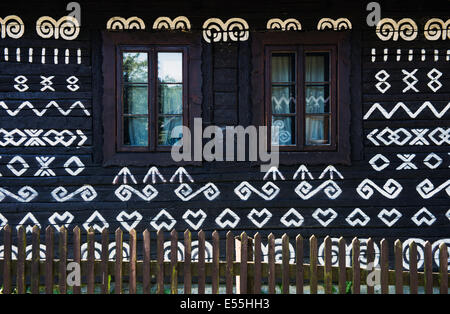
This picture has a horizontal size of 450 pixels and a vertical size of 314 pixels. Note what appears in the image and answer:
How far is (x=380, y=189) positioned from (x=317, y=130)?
45.0 inches

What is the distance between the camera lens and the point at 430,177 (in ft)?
19.6

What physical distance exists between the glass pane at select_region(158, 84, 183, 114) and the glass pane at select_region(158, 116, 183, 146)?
108mm

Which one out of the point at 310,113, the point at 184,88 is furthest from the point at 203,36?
the point at 310,113

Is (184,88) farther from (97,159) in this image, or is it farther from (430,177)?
(430,177)

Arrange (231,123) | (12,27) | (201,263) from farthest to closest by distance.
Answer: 1. (231,123)
2. (12,27)
3. (201,263)

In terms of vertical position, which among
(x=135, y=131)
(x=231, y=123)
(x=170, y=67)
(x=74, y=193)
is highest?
(x=170, y=67)

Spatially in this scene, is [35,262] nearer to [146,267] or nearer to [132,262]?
[132,262]

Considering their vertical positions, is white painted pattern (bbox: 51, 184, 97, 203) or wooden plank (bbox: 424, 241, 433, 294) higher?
white painted pattern (bbox: 51, 184, 97, 203)

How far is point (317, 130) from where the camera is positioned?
606cm

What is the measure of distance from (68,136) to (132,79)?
3.73 feet

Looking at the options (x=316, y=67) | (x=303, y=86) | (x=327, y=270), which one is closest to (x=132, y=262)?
(x=327, y=270)

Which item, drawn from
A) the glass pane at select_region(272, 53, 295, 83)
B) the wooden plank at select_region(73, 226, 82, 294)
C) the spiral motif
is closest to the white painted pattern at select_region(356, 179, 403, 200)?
the glass pane at select_region(272, 53, 295, 83)

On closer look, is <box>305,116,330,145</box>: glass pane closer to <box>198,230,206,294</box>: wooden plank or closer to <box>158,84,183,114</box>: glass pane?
<box>158,84,183,114</box>: glass pane

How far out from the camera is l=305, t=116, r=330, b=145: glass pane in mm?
6051
